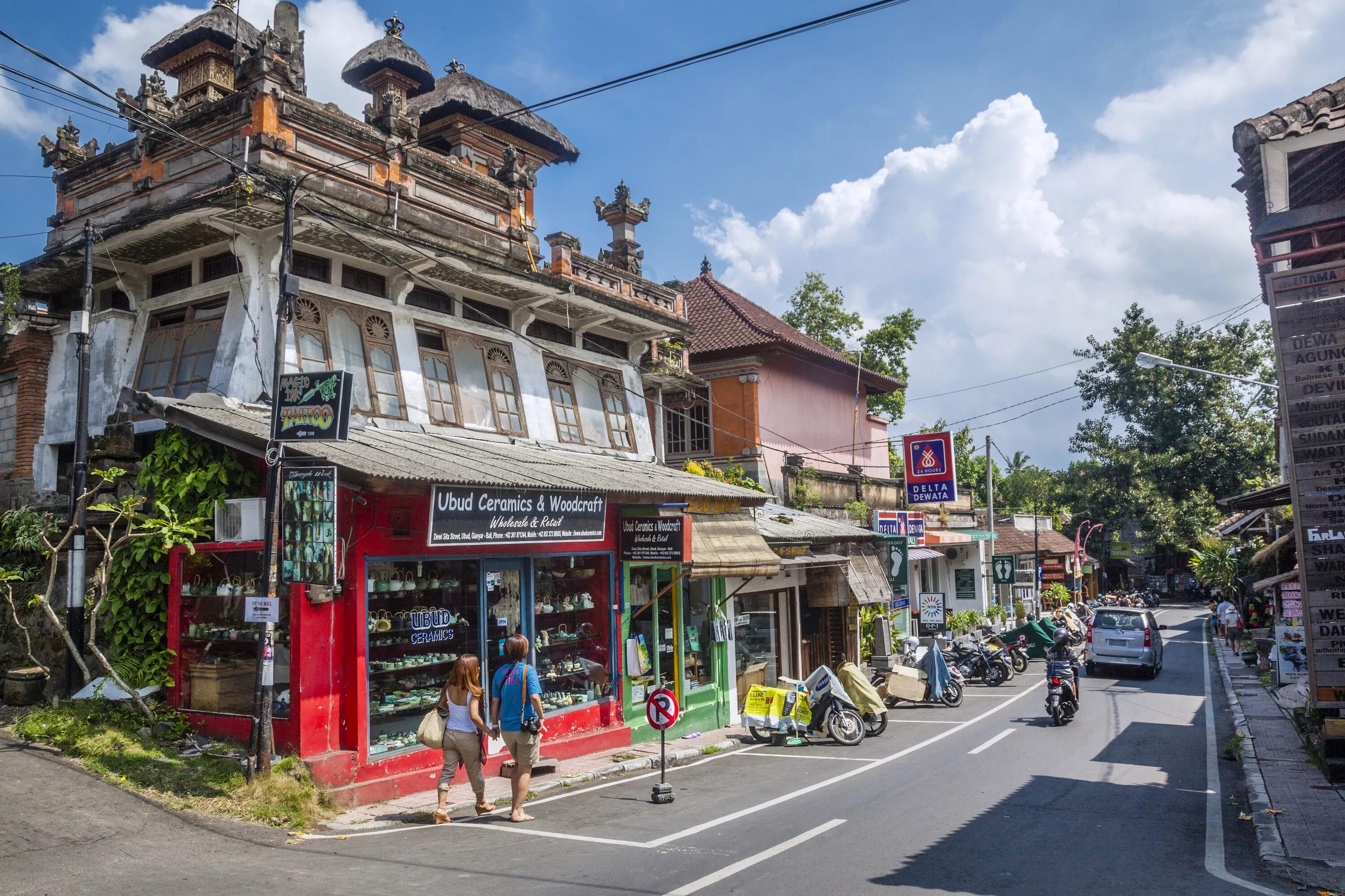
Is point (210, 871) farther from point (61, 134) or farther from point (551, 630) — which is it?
point (61, 134)

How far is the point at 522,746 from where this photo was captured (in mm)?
9719

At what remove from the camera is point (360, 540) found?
1081cm

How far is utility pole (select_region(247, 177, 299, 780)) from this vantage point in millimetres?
9688

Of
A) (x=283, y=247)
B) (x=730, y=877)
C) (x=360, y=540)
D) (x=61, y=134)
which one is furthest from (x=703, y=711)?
(x=61, y=134)

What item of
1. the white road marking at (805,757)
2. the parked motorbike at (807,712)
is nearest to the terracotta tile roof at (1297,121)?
the white road marking at (805,757)

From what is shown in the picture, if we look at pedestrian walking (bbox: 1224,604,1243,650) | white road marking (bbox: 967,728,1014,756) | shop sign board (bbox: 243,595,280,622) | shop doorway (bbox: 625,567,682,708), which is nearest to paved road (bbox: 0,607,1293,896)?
white road marking (bbox: 967,728,1014,756)

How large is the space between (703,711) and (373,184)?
1046 centimetres

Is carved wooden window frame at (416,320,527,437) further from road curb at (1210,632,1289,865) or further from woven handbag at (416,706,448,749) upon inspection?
road curb at (1210,632,1289,865)

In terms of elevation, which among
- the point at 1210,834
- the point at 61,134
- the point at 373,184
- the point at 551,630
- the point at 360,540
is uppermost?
the point at 61,134

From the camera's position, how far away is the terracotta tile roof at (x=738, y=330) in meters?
24.4

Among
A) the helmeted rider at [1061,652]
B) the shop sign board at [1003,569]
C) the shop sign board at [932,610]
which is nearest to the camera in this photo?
the helmeted rider at [1061,652]

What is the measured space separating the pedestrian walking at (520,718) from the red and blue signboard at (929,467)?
1957cm

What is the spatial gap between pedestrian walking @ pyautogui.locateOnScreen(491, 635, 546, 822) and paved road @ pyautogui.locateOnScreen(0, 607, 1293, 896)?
459 millimetres

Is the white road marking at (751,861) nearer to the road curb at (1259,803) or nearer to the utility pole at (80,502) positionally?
the road curb at (1259,803)
